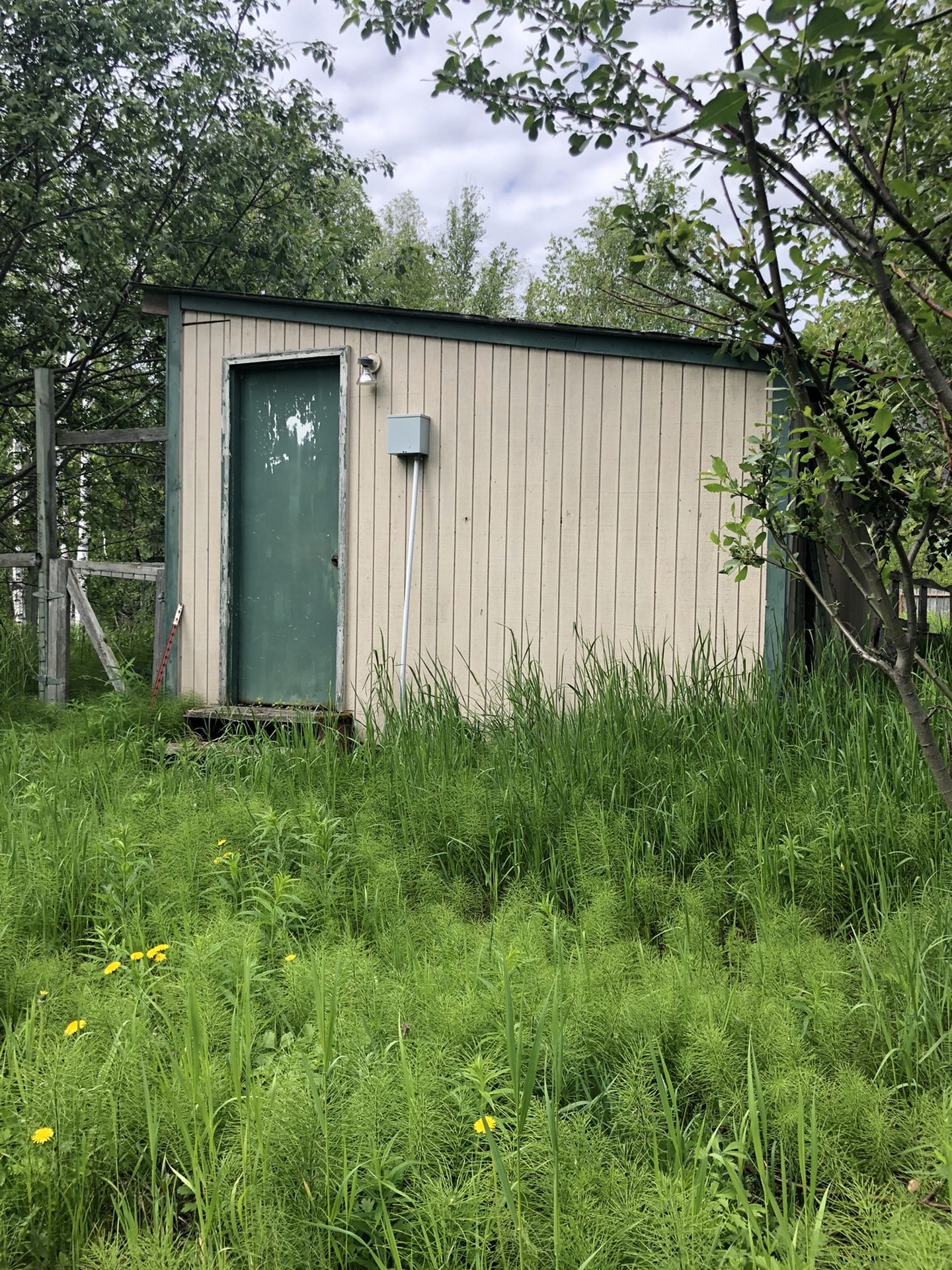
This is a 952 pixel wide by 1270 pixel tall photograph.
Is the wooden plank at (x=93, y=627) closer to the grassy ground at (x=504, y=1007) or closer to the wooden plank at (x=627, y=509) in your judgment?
the grassy ground at (x=504, y=1007)

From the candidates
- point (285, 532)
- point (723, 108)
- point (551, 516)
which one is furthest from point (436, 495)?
point (723, 108)

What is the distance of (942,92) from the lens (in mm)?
4230

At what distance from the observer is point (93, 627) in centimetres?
615

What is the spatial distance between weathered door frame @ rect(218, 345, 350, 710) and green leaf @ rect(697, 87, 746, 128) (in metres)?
4.61

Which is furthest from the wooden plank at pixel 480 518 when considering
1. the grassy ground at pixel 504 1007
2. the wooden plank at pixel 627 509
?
the grassy ground at pixel 504 1007

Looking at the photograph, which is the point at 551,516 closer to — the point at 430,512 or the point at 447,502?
the point at 447,502

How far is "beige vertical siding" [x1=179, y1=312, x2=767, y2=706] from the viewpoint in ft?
15.4

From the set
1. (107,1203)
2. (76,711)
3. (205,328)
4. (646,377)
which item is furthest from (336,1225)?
(205,328)

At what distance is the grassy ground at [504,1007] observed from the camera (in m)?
1.43

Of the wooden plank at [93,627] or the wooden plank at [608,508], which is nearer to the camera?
the wooden plank at [608,508]

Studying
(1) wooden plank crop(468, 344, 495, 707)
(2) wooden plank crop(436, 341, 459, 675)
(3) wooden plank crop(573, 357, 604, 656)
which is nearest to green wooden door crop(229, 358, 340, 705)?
(2) wooden plank crop(436, 341, 459, 675)

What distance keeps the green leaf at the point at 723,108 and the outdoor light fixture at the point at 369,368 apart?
4490mm

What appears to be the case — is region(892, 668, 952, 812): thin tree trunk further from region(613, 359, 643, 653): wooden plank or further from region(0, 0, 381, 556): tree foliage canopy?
region(0, 0, 381, 556): tree foliage canopy

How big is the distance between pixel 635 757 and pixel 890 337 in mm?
1893
